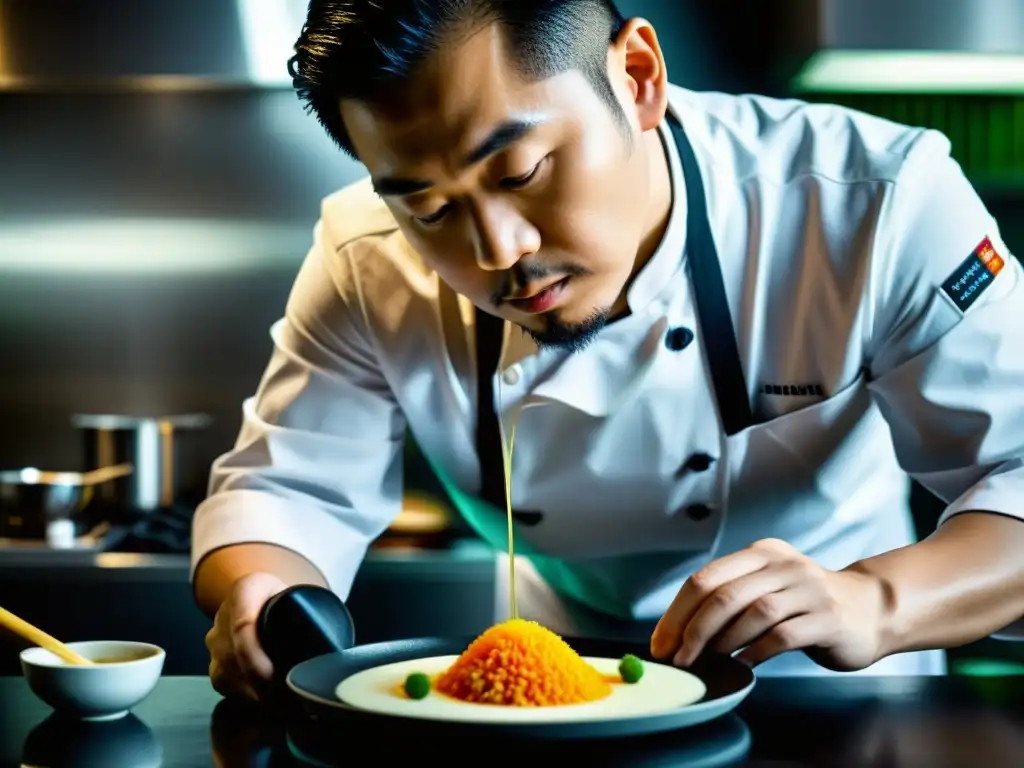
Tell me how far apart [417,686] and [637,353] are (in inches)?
29.1

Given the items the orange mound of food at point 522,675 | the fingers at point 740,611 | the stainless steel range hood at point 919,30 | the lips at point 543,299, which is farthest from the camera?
the stainless steel range hood at point 919,30

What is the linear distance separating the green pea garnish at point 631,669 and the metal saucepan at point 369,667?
2.4 inches

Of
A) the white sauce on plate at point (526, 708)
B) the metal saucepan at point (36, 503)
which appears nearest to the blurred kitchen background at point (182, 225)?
the metal saucepan at point (36, 503)

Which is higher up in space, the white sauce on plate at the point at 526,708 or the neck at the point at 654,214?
the neck at the point at 654,214

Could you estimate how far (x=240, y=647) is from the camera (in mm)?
1250

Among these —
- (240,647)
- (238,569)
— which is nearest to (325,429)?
(238,569)

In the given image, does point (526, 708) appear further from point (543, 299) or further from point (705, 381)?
point (705, 381)

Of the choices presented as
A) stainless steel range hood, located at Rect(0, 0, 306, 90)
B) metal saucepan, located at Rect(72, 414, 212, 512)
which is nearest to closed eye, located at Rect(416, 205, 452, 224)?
stainless steel range hood, located at Rect(0, 0, 306, 90)

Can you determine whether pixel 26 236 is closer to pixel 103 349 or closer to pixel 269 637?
pixel 103 349

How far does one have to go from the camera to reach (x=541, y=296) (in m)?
1.38

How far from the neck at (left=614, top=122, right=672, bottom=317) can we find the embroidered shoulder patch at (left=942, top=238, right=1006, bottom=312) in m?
0.37

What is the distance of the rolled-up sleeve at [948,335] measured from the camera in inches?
59.2

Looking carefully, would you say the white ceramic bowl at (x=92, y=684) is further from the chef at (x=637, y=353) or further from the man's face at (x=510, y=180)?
the man's face at (x=510, y=180)

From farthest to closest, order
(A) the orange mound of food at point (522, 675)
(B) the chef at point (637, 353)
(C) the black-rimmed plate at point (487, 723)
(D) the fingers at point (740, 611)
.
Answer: (B) the chef at point (637, 353)
(D) the fingers at point (740, 611)
(A) the orange mound of food at point (522, 675)
(C) the black-rimmed plate at point (487, 723)
